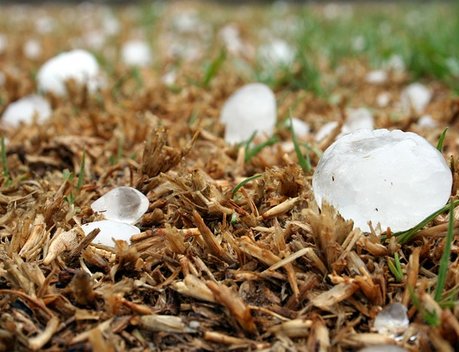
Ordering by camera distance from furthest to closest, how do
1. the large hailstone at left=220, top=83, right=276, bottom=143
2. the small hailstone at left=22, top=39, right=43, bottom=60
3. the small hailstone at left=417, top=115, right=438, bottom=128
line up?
the small hailstone at left=22, top=39, right=43, bottom=60
the small hailstone at left=417, top=115, right=438, bottom=128
the large hailstone at left=220, top=83, right=276, bottom=143

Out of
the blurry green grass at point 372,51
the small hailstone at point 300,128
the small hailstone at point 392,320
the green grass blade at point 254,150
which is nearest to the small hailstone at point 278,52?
the blurry green grass at point 372,51

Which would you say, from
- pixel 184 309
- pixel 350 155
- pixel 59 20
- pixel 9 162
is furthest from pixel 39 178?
pixel 59 20

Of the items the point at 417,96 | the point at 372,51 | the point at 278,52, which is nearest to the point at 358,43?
the point at 372,51

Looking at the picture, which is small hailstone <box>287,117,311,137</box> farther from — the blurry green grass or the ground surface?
the blurry green grass

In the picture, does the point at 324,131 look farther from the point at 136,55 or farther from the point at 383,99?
the point at 136,55

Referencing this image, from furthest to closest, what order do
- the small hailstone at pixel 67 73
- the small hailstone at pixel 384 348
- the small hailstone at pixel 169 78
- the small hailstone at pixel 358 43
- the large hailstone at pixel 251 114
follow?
the small hailstone at pixel 358 43 < the small hailstone at pixel 169 78 < the small hailstone at pixel 67 73 < the large hailstone at pixel 251 114 < the small hailstone at pixel 384 348

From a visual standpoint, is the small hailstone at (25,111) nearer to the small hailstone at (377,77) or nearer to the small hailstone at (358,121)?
the small hailstone at (358,121)

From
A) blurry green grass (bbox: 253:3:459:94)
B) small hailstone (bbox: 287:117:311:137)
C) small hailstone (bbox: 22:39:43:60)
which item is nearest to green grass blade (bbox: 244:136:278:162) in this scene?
small hailstone (bbox: 287:117:311:137)
